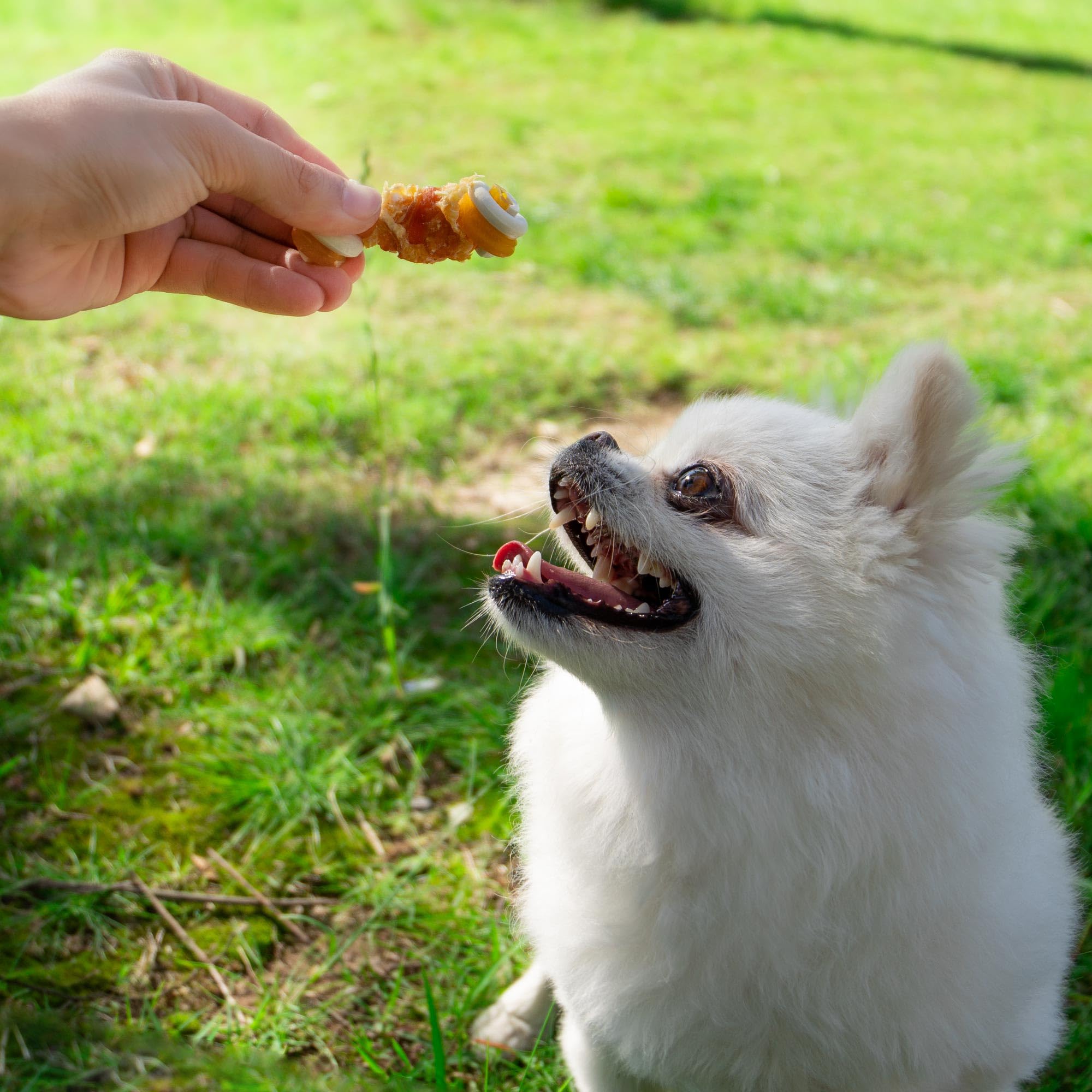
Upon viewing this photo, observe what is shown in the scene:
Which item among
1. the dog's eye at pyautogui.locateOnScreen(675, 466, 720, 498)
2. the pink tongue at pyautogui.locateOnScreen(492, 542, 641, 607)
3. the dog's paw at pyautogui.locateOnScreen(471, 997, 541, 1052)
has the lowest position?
the dog's paw at pyautogui.locateOnScreen(471, 997, 541, 1052)

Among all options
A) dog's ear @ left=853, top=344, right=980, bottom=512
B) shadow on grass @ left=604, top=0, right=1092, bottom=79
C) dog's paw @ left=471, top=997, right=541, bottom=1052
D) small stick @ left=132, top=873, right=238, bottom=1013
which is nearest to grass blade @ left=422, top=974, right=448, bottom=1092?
dog's paw @ left=471, top=997, right=541, bottom=1052

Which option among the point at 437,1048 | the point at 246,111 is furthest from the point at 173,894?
the point at 246,111

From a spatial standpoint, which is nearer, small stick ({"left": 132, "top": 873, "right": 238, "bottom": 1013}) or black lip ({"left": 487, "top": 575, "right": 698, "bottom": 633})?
black lip ({"left": 487, "top": 575, "right": 698, "bottom": 633})

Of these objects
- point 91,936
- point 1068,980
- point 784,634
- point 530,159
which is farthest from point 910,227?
point 91,936

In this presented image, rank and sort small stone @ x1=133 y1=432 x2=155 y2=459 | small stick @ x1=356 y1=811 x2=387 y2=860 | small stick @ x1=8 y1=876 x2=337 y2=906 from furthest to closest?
small stone @ x1=133 y1=432 x2=155 y2=459, small stick @ x1=356 y1=811 x2=387 y2=860, small stick @ x1=8 y1=876 x2=337 y2=906

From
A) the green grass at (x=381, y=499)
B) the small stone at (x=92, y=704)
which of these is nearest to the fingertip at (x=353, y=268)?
the green grass at (x=381, y=499)

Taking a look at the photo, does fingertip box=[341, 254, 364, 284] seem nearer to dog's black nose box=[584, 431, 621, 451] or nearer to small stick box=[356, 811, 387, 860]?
dog's black nose box=[584, 431, 621, 451]

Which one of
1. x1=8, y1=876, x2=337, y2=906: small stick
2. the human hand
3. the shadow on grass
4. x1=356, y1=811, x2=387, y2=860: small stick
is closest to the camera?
the human hand

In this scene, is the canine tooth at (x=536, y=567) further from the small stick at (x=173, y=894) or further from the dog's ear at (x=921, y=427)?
the small stick at (x=173, y=894)
